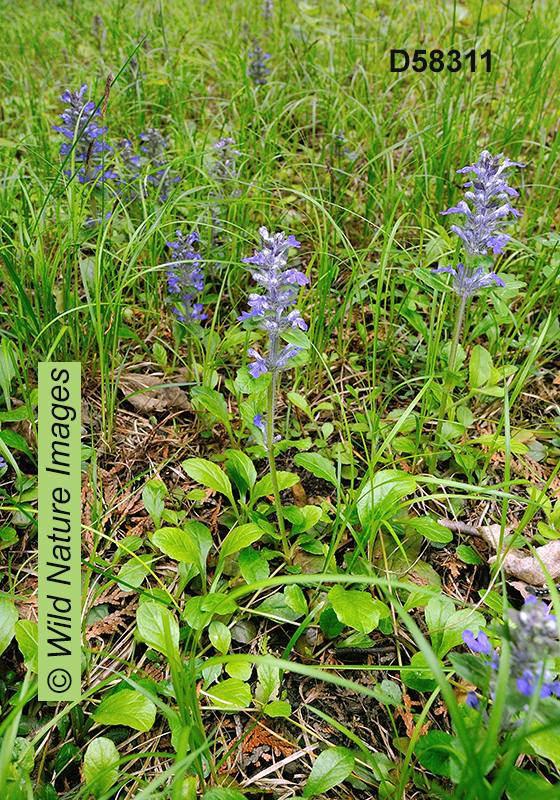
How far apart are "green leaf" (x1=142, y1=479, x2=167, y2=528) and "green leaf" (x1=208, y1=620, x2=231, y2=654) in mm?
438

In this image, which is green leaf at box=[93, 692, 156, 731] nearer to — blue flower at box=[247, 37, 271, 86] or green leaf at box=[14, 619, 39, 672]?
green leaf at box=[14, 619, 39, 672]

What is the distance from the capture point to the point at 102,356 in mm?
1947

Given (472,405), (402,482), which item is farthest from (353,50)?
(402,482)

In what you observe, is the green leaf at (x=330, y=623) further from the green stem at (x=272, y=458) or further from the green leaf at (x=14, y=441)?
the green leaf at (x=14, y=441)

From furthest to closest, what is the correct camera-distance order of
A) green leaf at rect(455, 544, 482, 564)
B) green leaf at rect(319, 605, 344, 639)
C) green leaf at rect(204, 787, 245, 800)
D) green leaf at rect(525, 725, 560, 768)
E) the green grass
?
green leaf at rect(455, 544, 482, 564), green leaf at rect(319, 605, 344, 639), the green grass, green leaf at rect(204, 787, 245, 800), green leaf at rect(525, 725, 560, 768)

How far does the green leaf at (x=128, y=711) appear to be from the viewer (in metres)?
1.38

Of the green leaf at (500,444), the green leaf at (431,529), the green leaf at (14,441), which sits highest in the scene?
the green leaf at (500,444)

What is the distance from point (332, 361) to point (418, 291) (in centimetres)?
62

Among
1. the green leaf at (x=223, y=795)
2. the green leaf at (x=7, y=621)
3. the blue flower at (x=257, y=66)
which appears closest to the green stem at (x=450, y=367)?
the green leaf at (x=223, y=795)

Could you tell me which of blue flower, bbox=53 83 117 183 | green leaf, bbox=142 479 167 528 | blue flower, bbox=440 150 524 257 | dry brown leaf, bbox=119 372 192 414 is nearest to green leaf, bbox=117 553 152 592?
green leaf, bbox=142 479 167 528

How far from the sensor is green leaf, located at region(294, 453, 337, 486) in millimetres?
1885

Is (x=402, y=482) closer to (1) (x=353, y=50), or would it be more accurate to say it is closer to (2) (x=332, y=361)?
(2) (x=332, y=361)

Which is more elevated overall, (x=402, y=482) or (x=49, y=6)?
(x=49, y=6)

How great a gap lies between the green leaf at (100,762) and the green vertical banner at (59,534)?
0.18m
